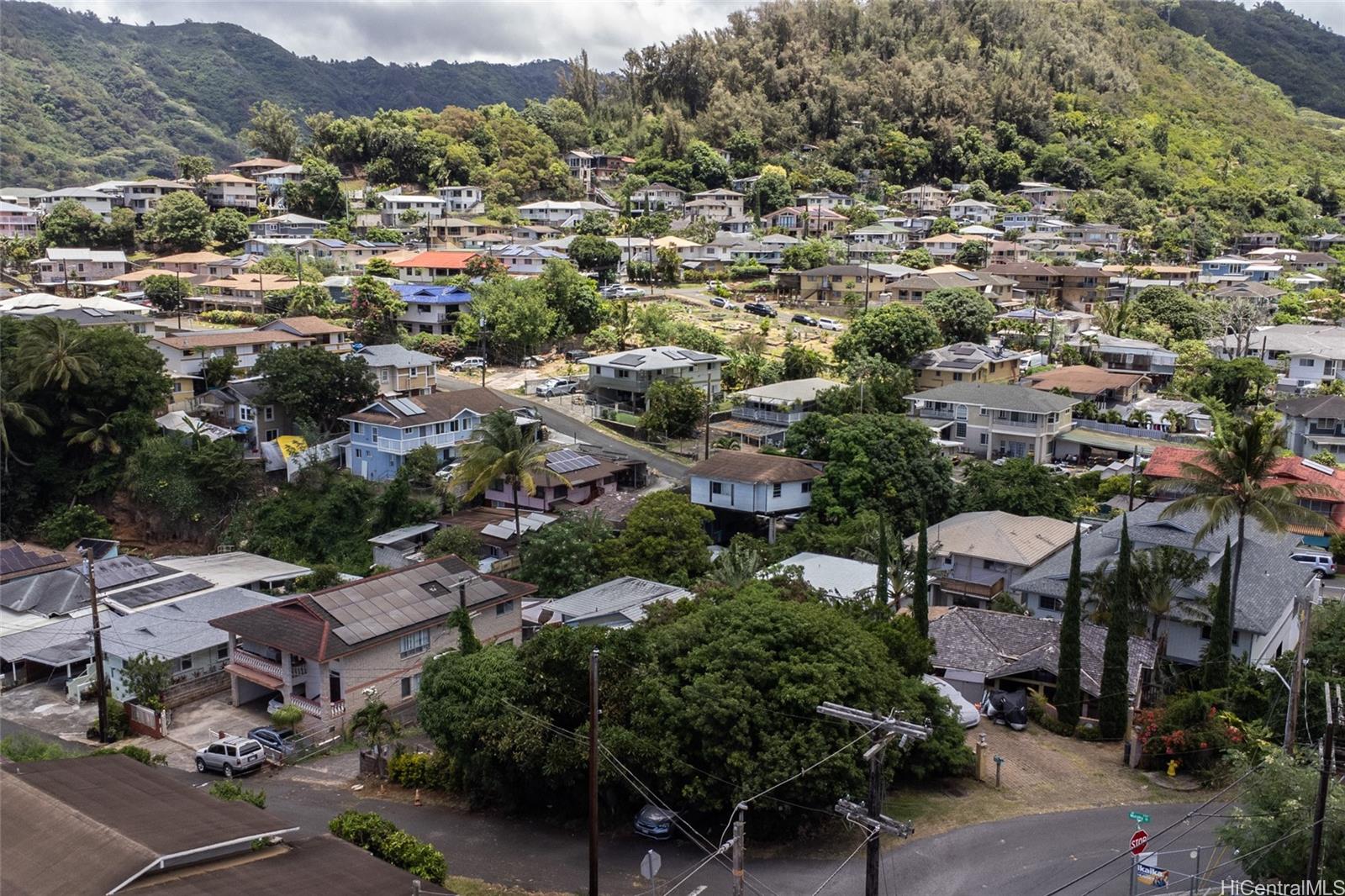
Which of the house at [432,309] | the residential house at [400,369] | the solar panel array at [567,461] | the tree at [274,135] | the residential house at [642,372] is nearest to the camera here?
the solar panel array at [567,461]

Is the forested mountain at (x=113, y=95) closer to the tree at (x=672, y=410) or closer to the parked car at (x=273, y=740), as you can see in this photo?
the tree at (x=672, y=410)

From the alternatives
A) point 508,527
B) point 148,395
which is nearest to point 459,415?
point 508,527

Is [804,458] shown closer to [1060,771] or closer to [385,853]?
[1060,771]

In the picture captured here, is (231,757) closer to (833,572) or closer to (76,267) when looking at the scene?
(833,572)

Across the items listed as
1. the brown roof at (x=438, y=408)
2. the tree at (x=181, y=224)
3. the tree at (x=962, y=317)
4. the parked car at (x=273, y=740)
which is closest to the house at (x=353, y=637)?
the parked car at (x=273, y=740)

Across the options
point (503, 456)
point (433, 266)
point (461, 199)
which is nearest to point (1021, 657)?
point (503, 456)
